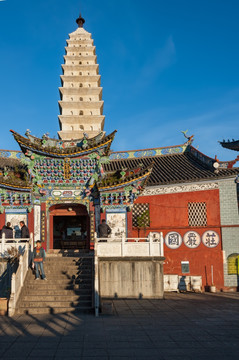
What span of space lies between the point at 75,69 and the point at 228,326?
31.0m

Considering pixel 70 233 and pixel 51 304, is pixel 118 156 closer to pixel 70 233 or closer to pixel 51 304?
pixel 70 233

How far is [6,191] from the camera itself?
1817 cm

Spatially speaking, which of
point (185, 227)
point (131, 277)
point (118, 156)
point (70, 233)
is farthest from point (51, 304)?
point (118, 156)

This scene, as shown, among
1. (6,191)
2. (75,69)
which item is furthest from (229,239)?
(75,69)

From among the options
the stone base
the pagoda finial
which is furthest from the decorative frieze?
the pagoda finial

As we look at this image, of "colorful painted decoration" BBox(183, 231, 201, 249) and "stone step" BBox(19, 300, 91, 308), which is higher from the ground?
"colorful painted decoration" BBox(183, 231, 201, 249)

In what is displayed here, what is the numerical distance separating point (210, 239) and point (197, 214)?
1.55 metres

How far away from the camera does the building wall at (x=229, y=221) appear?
18.2 meters

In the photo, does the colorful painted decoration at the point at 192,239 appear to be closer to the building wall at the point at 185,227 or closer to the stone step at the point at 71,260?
the building wall at the point at 185,227

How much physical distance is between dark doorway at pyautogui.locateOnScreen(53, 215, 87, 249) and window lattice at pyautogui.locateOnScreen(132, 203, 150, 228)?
14.2ft

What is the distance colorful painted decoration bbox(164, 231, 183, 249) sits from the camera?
19062 millimetres

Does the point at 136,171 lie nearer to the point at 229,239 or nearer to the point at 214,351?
the point at 229,239

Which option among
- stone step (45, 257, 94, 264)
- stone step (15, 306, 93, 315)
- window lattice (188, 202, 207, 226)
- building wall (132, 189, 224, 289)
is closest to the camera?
stone step (15, 306, 93, 315)

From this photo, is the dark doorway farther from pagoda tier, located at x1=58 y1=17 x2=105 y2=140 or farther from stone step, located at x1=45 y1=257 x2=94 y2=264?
pagoda tier, located at x1=58 y1=17 x2=105 y2=140
